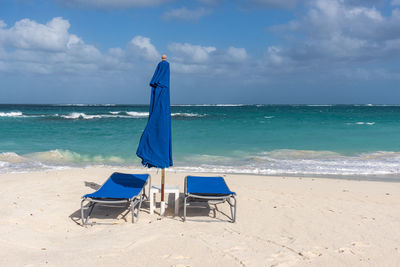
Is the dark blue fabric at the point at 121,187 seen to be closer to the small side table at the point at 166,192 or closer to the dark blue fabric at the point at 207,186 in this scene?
the small side table at the point at 166,192

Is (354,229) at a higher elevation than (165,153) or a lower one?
lower

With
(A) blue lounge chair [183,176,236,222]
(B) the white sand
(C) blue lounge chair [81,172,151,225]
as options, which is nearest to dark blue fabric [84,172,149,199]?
(C) blue lounge chair [81,172,151,225]

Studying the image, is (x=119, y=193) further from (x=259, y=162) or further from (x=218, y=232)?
(x=259, y=162)

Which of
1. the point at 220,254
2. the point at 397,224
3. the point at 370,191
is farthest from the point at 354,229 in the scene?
the point at 370,191

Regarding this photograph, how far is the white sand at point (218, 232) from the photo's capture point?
3.95 meters

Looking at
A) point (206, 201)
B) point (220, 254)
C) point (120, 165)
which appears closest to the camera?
point (220, 254)

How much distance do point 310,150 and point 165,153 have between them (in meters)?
10.9

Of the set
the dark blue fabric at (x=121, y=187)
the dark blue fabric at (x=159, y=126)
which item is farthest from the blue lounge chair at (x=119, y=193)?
the dark blue fabric at (x=159, y=126)

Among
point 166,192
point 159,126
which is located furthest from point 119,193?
point 159,126

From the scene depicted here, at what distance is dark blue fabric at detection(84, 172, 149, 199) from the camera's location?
5.24 metres

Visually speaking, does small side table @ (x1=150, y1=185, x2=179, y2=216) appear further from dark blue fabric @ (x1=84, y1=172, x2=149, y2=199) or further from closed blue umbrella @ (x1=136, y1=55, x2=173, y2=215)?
closed blue umbrella @ (x1=136, y1=55, x2=173, y2=215)

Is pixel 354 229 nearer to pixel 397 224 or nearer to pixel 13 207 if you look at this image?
pixel 397 224

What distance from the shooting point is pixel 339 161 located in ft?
39.3

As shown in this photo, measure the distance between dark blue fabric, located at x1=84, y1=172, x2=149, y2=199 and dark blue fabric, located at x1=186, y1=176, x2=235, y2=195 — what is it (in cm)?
90
